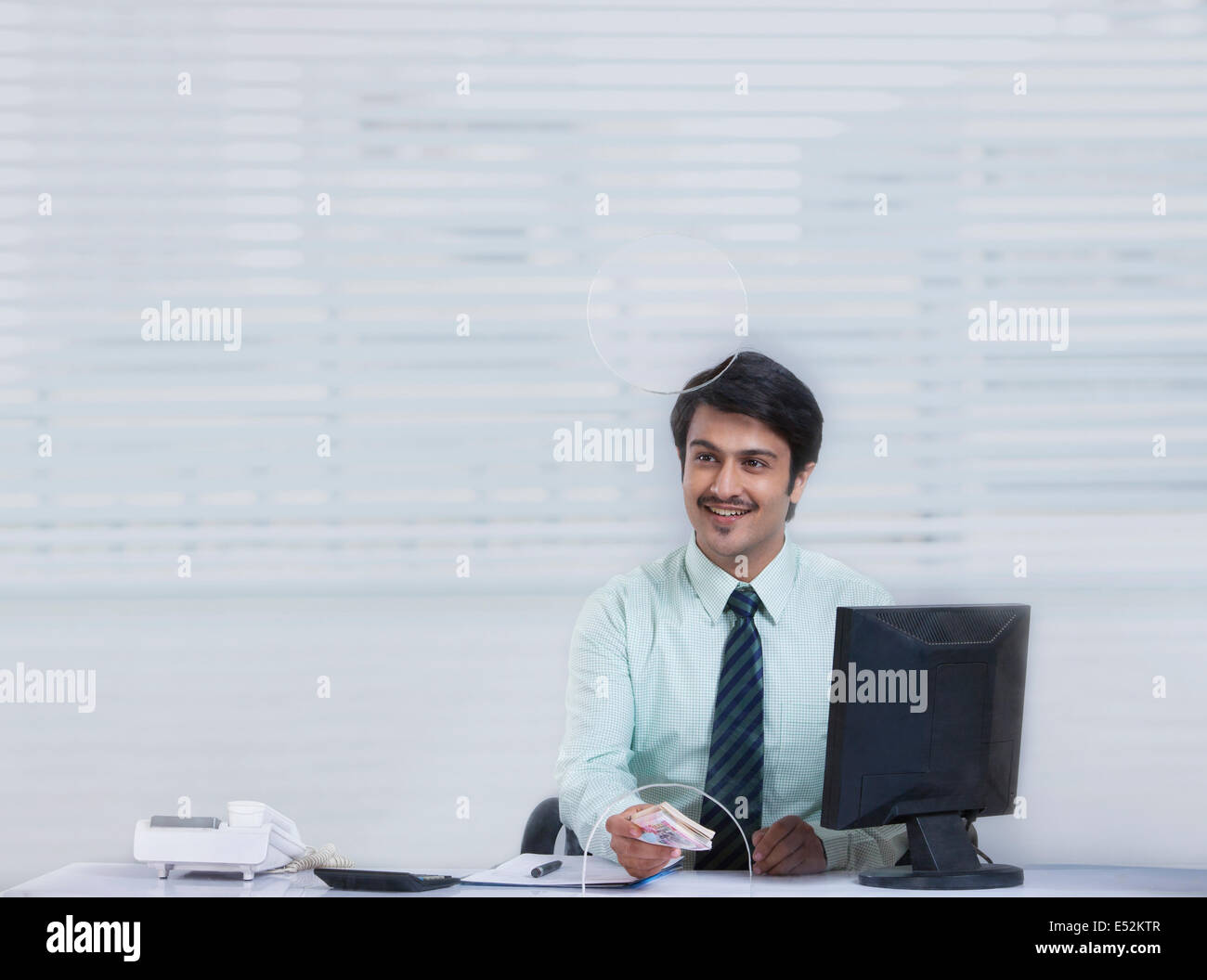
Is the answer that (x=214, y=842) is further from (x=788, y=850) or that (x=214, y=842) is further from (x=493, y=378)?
(x=493, y=378)

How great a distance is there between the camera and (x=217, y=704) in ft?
9.71

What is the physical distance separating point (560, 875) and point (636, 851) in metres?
0.14

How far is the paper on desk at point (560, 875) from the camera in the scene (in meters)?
1.85

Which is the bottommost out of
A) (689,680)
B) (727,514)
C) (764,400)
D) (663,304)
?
(689,680)

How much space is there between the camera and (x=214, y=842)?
74.6 inches

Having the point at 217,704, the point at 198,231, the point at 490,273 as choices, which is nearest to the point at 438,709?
the point at 217,704

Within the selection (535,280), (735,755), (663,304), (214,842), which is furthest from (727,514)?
(214,842)

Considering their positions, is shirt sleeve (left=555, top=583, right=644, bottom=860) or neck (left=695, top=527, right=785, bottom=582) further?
neck (left=695, top=527, right=785, bottom=582)

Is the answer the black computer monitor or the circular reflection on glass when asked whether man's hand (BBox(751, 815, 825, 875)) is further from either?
the circular reflection on glass

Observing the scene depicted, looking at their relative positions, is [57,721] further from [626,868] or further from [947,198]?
[947,198]

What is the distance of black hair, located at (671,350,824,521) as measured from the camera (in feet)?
8.03

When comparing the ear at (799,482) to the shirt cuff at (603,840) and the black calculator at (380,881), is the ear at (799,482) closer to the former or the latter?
the shirt cuff at (603,840)

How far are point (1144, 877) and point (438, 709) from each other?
165cm

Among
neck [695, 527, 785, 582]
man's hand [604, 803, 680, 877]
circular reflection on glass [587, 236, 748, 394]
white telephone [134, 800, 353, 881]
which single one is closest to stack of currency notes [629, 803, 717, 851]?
man's hand [604, 803, 680, 877]
